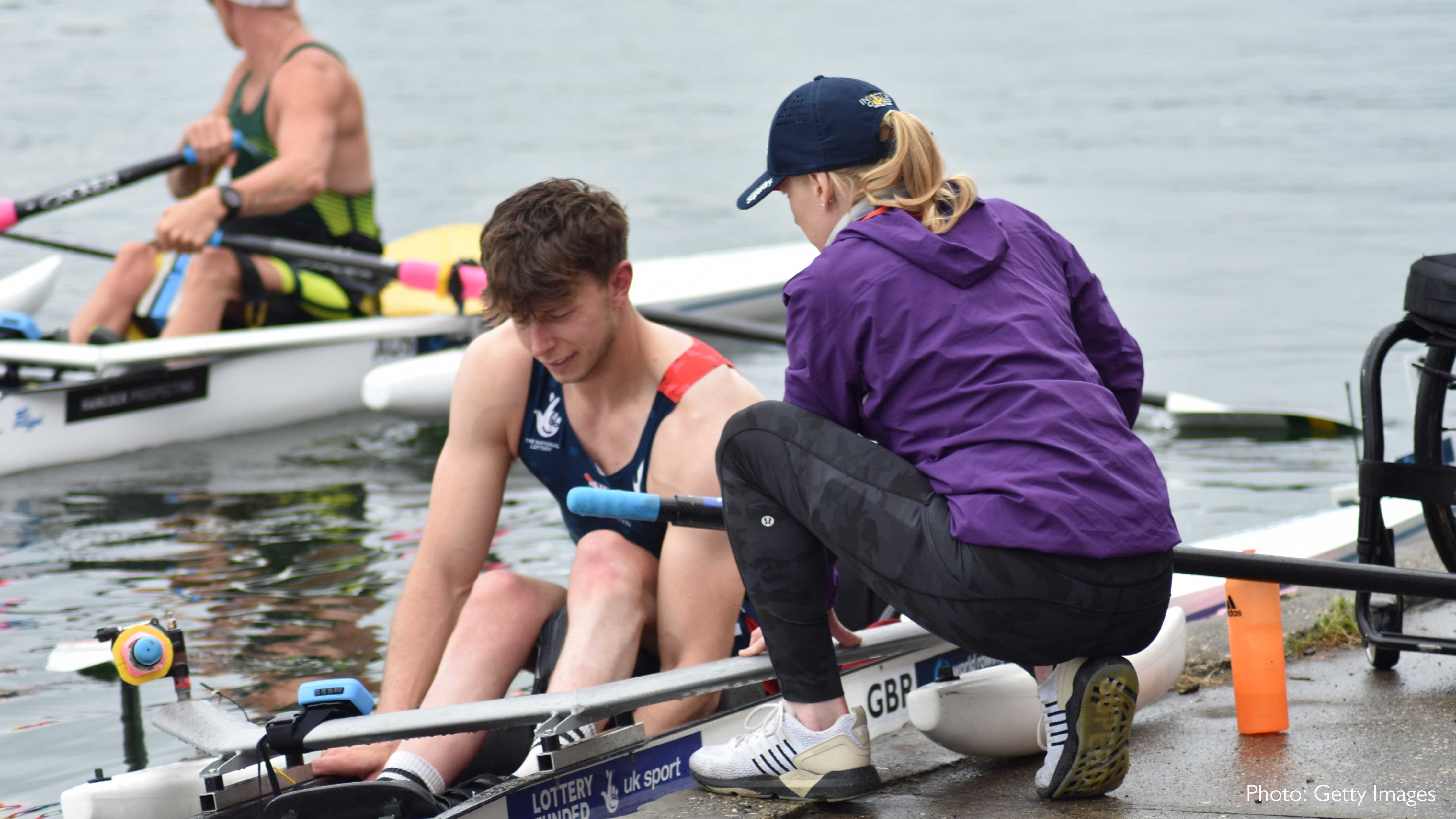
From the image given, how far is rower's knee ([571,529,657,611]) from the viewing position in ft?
8.77

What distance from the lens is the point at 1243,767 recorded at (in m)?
2.58

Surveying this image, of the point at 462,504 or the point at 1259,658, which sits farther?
the point at 462,504

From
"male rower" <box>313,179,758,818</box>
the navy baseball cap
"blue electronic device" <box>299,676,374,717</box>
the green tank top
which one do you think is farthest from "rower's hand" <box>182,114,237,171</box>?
the navy baseball cap

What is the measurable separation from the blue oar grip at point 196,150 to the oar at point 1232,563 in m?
4.29

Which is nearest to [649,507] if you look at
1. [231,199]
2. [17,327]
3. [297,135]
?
[231,199]

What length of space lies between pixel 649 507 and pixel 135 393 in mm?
4520

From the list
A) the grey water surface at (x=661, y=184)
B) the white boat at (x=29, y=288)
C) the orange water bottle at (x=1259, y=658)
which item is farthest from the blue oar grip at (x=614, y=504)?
the white boat at (x=29, y=288)

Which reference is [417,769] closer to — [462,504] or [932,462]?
[462,504]

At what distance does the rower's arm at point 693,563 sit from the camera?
2725 mm

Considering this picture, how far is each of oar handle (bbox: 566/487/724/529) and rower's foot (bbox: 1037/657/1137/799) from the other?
0.61 meters

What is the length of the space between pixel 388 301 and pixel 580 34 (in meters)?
24.3

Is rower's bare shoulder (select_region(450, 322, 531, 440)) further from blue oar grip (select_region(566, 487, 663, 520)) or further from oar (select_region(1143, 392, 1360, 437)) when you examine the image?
oar (select_region(1143, 392, 1360, 437))

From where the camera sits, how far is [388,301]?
22.6ft

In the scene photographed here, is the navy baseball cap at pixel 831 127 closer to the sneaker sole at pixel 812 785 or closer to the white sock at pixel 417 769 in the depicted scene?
the sneaker sole at pixel 812 785
